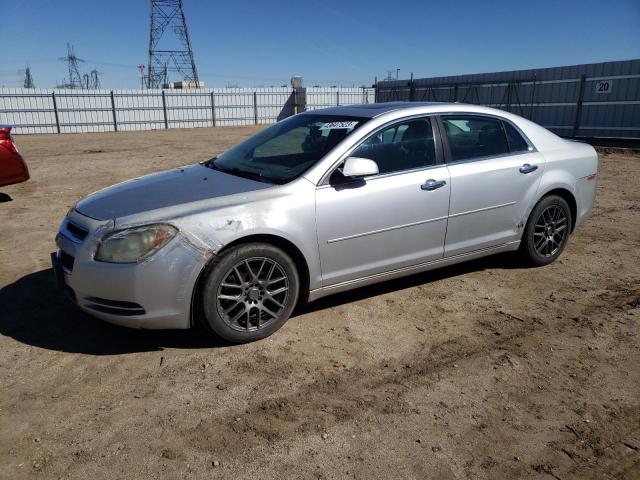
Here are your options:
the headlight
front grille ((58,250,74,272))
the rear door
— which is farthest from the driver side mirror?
front grille ((58,250,74,272))

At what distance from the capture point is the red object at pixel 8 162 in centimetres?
783

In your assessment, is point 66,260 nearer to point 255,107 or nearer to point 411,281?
point 411,281

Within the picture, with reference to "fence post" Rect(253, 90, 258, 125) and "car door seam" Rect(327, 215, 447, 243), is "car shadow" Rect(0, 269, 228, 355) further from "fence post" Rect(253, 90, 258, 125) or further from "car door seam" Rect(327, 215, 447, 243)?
"fence post" Rect(253, 90, 258, 125)

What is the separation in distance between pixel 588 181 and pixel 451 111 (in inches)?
72.1

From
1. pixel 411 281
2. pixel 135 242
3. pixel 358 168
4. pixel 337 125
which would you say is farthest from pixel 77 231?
pixel 411 281

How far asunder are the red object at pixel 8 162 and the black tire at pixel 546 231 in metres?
7.37

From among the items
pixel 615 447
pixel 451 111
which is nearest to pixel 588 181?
pixel 451 111

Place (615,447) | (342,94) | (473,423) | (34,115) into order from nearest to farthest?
(615,447), (473,423), (34,115), (342,94)

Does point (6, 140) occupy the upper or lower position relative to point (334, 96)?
lower

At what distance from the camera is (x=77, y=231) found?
11.4 feet

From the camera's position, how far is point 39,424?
2738 mm

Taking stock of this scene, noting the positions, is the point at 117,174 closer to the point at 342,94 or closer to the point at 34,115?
the point at 34,115

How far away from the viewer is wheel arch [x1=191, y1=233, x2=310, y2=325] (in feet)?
10.9

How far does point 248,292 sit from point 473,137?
8.04 ft
